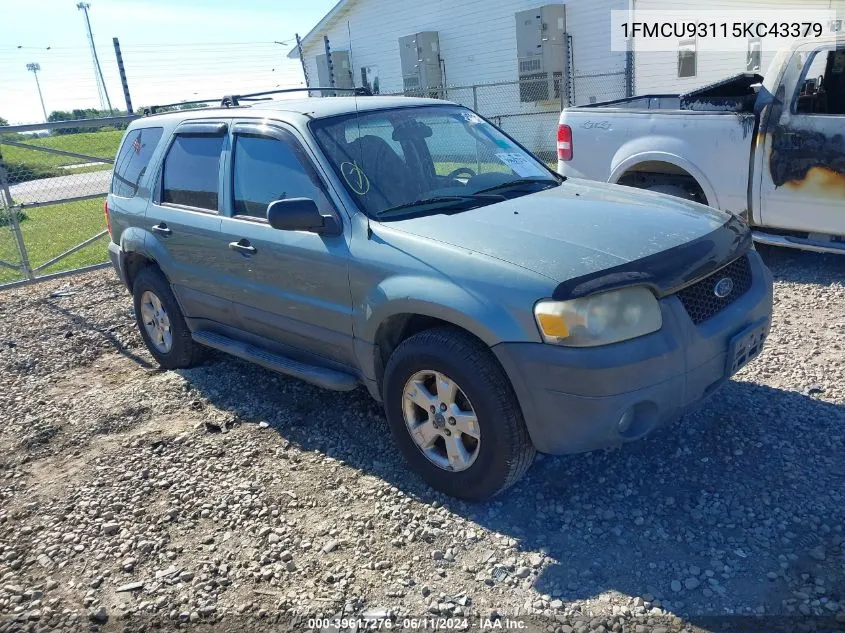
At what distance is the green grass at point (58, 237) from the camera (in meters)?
10.2

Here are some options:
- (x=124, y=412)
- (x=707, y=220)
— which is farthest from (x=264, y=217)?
(x=707, y=220)

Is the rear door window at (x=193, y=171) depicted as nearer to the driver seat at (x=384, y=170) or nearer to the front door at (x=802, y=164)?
the driver seat at (x=384, y=170)

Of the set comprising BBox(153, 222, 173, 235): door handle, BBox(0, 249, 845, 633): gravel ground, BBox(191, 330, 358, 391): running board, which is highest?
BBox(153, 222, 173, 235): door handle

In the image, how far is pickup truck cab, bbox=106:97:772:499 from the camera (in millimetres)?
2957

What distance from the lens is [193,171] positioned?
15.7 feet

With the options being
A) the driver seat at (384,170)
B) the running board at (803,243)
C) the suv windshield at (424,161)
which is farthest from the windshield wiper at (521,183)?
the running board at (803,243)

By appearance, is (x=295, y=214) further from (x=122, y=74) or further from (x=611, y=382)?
(x=122, y=74)

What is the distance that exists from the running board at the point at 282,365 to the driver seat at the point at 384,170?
0.96 m

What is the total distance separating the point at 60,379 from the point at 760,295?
202 inches

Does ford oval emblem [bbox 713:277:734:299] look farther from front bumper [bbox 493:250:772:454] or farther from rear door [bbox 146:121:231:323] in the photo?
rear door [bbox 146:121:231:323]

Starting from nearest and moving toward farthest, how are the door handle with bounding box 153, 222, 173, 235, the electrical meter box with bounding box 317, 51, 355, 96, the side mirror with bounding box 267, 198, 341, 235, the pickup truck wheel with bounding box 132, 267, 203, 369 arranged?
the side mirror with bounding box 267, 198, 341, 235 → the door handle with bounding box 153, 222, 173, 235 → the pickup truck wheel with bounding box 132, 267, 203, 369 → the electrical meter box with bounding box 317, 51, 355, 96

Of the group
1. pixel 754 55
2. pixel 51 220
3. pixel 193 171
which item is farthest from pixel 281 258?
pixel 754 55

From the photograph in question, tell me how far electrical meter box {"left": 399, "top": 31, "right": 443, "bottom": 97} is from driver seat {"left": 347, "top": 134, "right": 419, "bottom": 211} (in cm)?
1646

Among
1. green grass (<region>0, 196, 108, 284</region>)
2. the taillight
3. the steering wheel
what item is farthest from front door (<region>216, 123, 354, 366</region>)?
green grass (<region>0, 196, 108, 284</region>)
